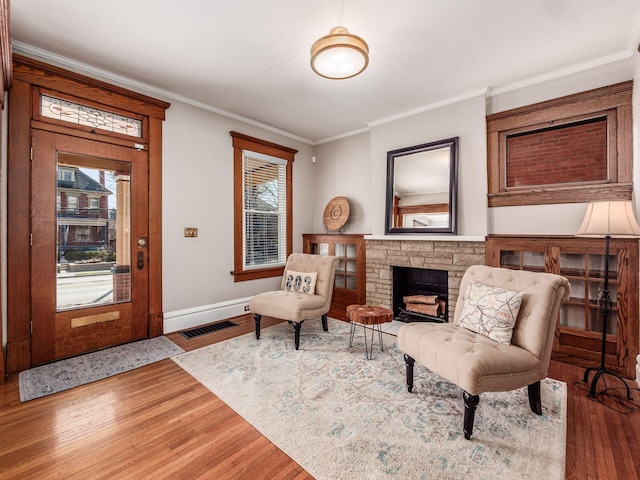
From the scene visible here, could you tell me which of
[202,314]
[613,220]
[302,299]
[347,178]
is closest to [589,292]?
[613,220]

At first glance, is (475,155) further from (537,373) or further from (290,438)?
(290,438)

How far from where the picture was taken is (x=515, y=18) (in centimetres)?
221

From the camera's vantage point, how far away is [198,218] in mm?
3713

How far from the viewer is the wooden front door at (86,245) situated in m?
2.63

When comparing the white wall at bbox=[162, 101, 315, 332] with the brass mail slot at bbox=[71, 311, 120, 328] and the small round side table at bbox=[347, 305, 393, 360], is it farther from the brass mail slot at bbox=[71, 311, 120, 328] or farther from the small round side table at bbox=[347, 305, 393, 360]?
the small round side table at bbox=[347, 305, 393, 360]

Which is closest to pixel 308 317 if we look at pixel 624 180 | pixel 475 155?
pixel 475 155

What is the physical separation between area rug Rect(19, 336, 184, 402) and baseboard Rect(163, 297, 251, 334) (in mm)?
316

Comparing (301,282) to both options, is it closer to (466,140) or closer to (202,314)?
(202,314)

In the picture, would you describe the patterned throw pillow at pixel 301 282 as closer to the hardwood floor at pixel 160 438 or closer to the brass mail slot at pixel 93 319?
the hardwood floor at pixel 160 438

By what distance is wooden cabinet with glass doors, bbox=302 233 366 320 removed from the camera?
4324 mm

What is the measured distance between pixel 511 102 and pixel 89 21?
158 inches

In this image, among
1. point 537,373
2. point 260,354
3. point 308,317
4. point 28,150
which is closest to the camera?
point 537,373

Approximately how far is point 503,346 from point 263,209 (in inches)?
140

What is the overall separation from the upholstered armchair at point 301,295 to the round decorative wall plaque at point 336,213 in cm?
116
